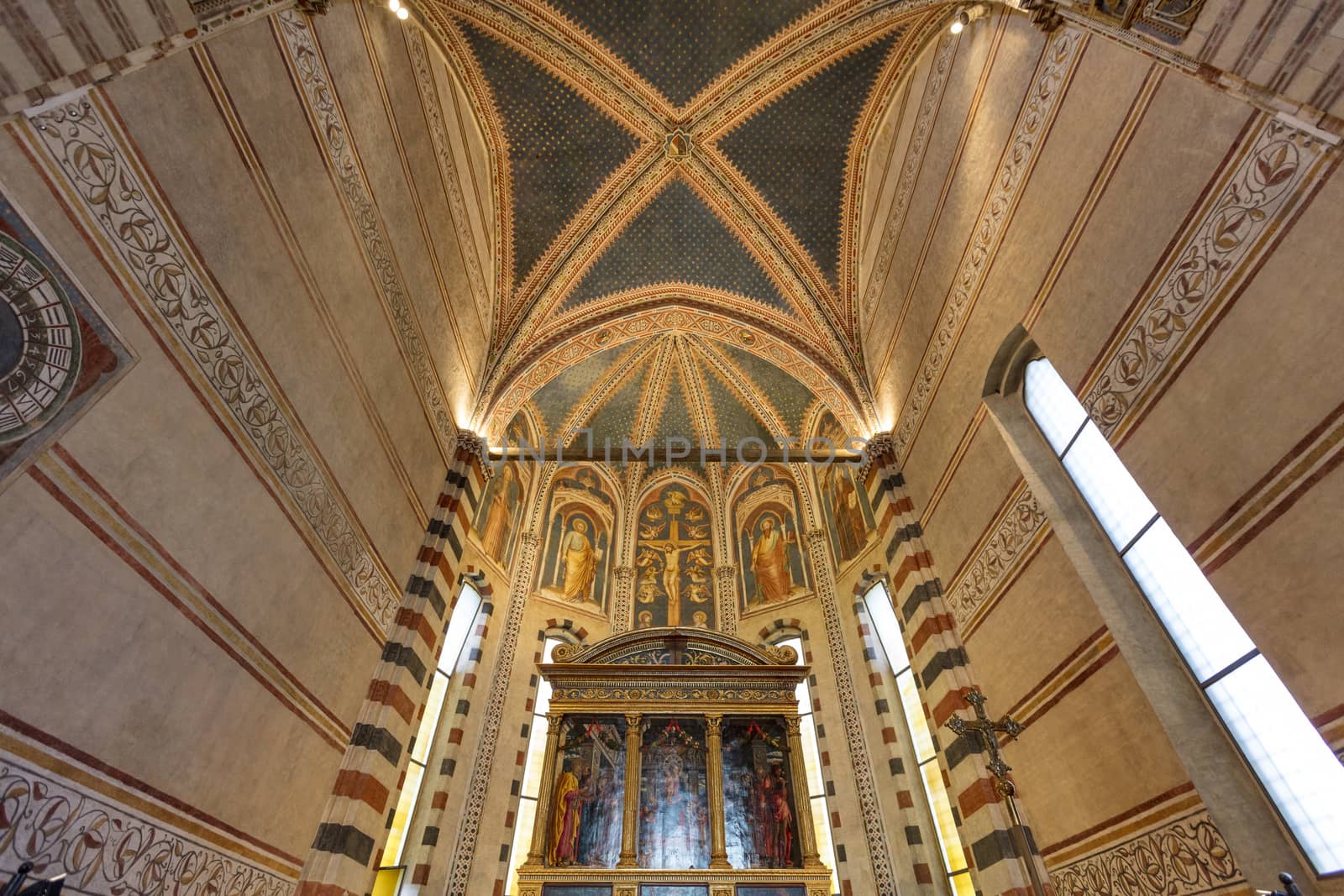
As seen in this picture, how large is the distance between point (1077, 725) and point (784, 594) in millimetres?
8269

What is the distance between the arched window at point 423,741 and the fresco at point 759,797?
15.3 feet

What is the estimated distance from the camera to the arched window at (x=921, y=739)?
8891mm

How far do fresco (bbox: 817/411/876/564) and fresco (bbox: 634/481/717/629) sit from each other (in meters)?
2.90

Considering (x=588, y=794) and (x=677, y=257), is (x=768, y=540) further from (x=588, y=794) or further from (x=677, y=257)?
(x=588, y=794)

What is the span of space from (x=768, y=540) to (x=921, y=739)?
5.33 m

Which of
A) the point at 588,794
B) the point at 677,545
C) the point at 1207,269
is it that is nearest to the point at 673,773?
the point at 588,794

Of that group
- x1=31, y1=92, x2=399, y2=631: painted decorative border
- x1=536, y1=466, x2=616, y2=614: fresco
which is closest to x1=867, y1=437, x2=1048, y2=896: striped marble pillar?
x1=31, y1=92, x2=399, y2=631: painted decorative border

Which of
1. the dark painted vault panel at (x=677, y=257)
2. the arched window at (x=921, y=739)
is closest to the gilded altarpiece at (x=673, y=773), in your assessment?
the arched window at (x=921, y=739)

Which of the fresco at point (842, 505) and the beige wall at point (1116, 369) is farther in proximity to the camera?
the fresco at point (842, 505)

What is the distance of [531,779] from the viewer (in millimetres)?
10844

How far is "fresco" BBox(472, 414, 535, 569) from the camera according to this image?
39.9ft

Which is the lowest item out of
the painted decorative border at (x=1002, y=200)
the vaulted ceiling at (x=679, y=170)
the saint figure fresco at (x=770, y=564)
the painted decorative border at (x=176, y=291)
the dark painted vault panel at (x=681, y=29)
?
the painted decorative border at (x=176, y=291)

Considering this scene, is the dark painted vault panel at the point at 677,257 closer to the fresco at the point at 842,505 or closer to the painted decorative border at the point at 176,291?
the fresco at the point at 842,505

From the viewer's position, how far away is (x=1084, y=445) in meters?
5.29
